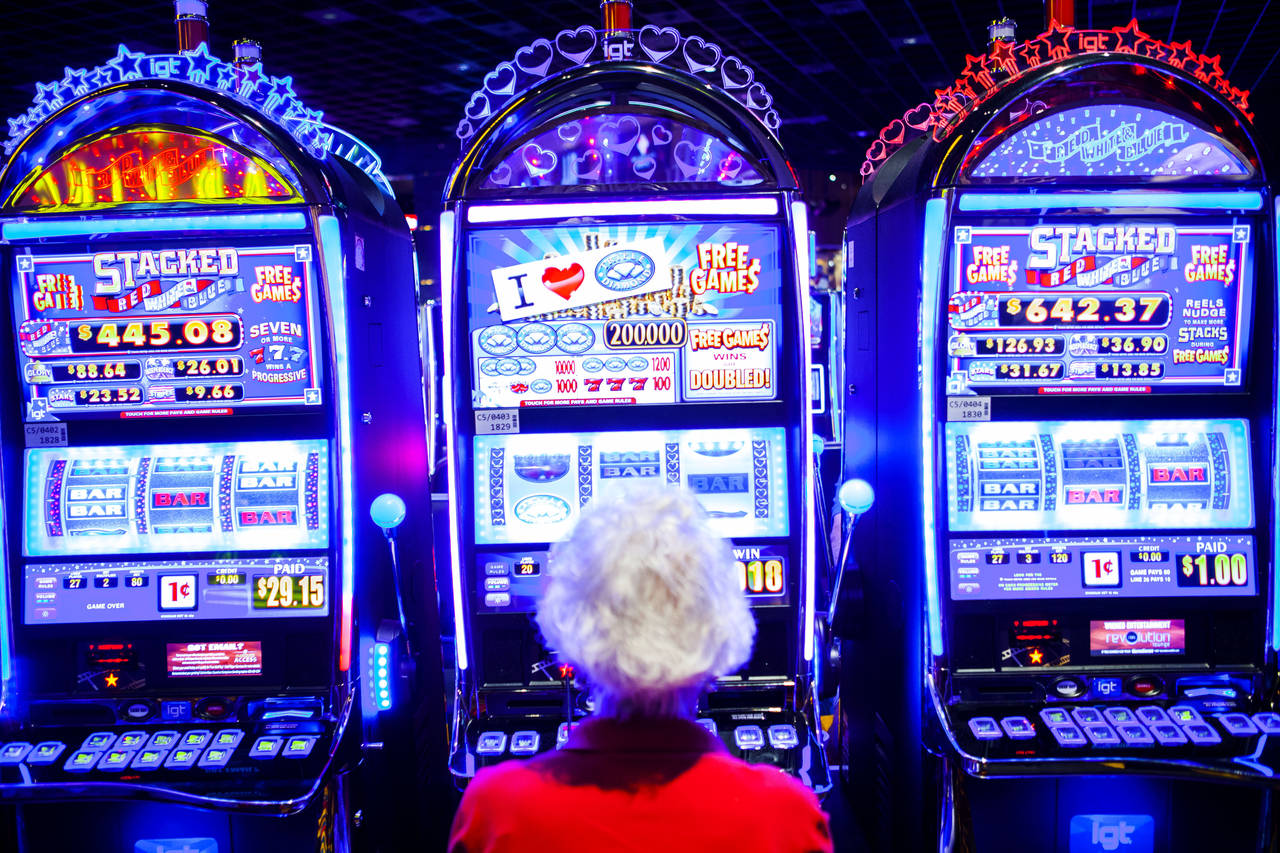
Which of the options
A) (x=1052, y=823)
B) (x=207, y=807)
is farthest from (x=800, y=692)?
(x=207, y=807)

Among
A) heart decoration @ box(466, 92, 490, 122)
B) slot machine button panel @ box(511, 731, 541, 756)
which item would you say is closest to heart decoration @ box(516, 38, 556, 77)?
heart decoration @ box(466, 92, 490, 122)

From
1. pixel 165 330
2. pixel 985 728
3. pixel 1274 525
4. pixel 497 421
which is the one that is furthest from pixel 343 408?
pixel 1274 525

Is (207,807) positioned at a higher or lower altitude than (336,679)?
lower

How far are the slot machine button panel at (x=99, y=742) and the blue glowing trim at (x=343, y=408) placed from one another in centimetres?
66

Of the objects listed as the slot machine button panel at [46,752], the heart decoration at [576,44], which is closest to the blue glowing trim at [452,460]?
the heart decoration at [576,44]

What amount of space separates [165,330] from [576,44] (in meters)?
1.53

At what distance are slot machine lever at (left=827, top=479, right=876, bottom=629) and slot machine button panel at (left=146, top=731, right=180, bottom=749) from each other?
210 cm

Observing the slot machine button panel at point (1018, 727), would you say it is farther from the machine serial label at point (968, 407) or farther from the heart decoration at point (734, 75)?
the heart decoration at point (734, 75)

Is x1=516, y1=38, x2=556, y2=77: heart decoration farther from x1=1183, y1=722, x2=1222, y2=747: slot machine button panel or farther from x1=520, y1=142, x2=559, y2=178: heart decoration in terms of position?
x1=1183, y1=722, x2=1222, y2=747: slot machine button panel

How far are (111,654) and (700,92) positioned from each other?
97.9 inches

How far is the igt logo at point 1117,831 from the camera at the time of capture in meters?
3.02

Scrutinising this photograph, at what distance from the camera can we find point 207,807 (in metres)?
2.63

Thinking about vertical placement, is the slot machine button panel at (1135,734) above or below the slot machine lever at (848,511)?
below

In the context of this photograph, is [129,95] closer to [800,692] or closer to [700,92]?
[700,92]
